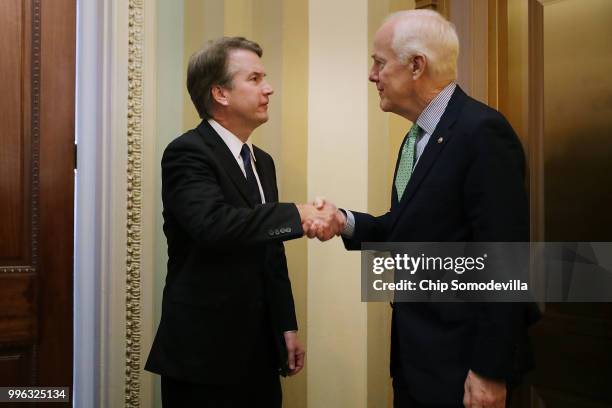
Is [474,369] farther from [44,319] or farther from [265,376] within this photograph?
[44,319]

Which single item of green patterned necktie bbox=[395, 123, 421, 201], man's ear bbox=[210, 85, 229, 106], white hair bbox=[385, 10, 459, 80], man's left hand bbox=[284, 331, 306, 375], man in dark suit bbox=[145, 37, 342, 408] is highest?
white hair bbox=[385, 10, 459, 80]

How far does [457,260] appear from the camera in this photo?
1335 mm

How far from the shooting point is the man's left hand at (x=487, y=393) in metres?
1.24

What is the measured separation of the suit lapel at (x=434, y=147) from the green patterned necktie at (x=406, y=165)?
3.9 inches

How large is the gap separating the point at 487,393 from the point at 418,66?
32.3 inches

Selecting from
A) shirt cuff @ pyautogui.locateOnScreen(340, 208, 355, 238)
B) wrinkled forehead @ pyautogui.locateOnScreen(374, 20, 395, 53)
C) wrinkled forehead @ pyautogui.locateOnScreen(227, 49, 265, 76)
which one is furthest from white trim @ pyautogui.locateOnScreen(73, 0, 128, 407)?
wrinkled forehead @ pyautogui.locateOnScreen(374, 20, 395, 53)

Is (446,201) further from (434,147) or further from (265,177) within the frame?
(265,177)

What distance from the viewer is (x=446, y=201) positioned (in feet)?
4.41

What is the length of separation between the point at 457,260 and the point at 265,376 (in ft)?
2.29

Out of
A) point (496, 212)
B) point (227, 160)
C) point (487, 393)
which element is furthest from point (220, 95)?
point (487, 393)

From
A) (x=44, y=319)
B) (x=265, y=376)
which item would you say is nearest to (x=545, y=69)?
(x=265, y=376)

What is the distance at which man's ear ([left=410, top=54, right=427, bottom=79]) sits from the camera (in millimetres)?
1469

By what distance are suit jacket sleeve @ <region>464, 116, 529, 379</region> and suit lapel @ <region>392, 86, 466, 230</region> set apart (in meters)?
0.09

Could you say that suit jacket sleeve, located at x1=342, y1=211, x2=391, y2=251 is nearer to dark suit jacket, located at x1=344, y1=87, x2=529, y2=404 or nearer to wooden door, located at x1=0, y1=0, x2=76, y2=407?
dark suit jacket, located at x1=344, y1=87, x2=529, y2=404
